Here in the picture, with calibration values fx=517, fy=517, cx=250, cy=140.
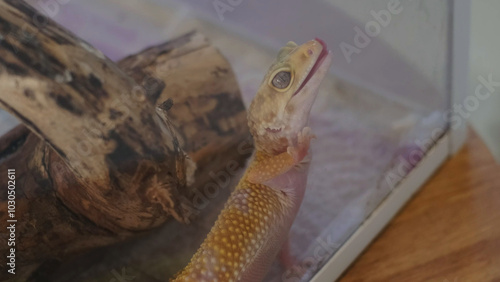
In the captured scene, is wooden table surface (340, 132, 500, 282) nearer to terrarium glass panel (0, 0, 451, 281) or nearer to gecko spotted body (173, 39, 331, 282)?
terrarium glass panel (0, 0, 451, 281)

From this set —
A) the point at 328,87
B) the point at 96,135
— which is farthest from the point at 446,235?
the point at 96,135

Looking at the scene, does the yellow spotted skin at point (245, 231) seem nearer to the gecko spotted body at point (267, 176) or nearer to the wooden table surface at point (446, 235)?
the gecko spotted body at point (267, 176)

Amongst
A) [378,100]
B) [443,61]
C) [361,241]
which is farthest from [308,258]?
[443,61]

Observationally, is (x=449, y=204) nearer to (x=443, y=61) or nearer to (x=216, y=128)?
(x=443, y=61)

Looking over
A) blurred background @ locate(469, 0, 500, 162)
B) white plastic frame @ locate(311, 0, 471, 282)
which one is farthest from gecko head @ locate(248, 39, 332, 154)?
blurred background @ locate(469, 0, 500, 162)

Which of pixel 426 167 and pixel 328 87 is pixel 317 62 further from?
pixel 426 167

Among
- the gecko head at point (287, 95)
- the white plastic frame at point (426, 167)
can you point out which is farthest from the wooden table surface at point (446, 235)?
the gecko head at point (287, 95)

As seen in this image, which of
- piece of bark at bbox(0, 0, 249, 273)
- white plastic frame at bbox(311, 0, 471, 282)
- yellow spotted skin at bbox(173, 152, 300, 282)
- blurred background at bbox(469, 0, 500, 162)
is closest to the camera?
piece of bark at bbox(0, 0, 249, 273)
